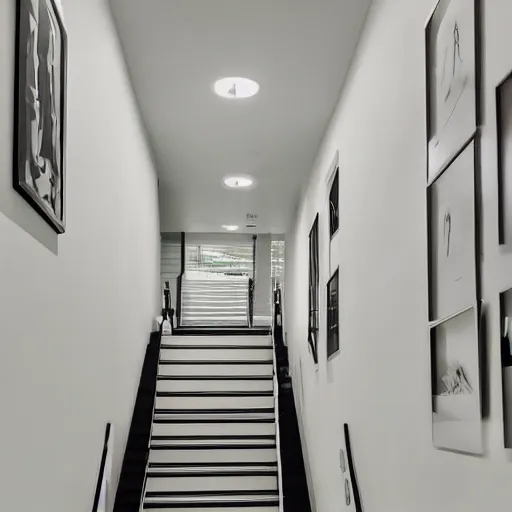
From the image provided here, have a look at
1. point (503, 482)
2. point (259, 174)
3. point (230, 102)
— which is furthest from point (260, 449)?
point (503, 482)

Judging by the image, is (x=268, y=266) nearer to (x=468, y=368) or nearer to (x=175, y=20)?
(x=175, y=20)

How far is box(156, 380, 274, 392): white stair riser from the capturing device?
23.3 ft

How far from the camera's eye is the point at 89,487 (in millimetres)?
3295

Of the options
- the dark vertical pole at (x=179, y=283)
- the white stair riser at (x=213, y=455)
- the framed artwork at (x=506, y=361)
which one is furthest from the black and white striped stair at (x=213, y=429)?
the framed artwork at (x=506, y=361)

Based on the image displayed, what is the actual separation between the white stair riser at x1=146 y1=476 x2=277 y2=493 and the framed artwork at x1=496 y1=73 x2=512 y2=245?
5.06 m

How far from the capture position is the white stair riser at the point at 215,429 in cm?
676

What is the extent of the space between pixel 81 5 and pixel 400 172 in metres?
1.49

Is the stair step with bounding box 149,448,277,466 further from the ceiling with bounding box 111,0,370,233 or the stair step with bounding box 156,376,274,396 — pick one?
the ceiling with bounding box 111,0,370,233

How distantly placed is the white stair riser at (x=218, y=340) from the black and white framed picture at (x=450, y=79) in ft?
18.7

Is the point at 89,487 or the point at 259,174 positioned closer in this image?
the point at 89,487

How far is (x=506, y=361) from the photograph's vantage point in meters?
1.62

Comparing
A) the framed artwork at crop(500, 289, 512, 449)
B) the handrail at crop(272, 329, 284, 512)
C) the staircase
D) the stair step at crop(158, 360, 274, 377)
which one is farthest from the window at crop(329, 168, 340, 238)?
the staircase

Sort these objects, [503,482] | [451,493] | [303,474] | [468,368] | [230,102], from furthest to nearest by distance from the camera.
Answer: [303,474]
[230,102]
[451,493]
[468,368]
[503,482]

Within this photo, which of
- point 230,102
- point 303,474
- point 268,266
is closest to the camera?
point 230,102
